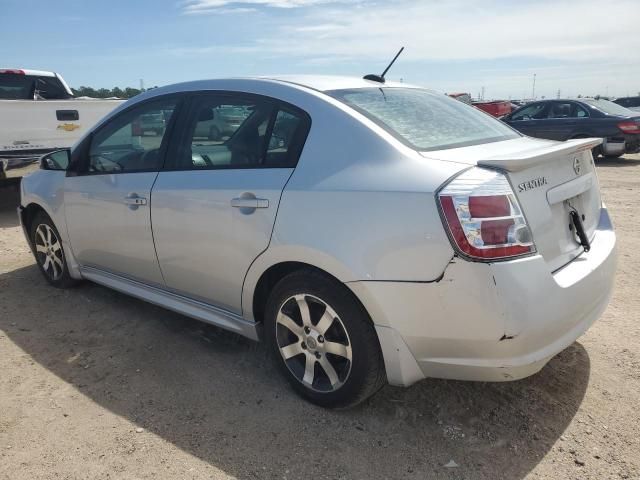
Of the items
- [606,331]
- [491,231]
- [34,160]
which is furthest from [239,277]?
[34,160]

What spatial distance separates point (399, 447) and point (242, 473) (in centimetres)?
73

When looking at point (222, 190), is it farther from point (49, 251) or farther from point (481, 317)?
point (49, 251)

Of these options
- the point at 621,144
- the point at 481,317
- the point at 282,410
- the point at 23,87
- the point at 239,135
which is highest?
the point at 23,87

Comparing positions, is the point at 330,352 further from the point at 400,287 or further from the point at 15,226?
the point at 15,226

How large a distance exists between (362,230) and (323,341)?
66cm

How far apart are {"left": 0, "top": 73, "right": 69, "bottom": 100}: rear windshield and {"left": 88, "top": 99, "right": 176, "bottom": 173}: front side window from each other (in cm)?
605

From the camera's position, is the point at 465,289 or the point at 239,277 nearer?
the point at 465,289

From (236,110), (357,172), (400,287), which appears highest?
(236,110)

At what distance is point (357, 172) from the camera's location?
2527 millimetres

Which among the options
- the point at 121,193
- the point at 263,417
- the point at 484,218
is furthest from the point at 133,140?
the point at 484,218

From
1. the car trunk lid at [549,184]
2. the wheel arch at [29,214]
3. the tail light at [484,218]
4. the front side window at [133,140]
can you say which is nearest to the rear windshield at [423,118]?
the car trunk lid at [549,184]

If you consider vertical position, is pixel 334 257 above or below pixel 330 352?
above

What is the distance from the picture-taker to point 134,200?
11.5 ft

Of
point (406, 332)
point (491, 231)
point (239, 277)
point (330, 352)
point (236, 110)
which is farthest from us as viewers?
point (236, 110)
